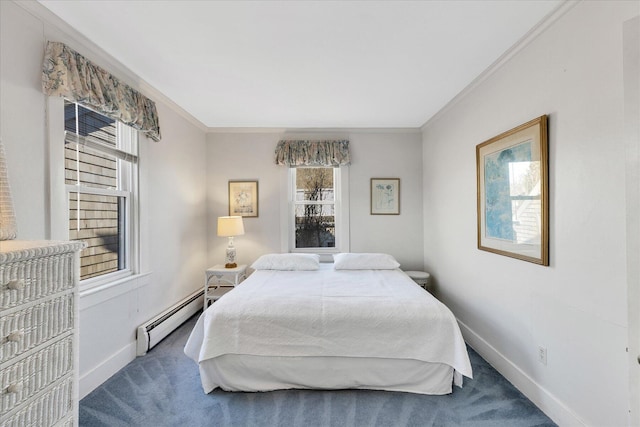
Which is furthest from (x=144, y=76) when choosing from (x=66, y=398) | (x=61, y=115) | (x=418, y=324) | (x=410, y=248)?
(x=410, y=248)

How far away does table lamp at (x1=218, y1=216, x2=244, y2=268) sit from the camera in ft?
11.4

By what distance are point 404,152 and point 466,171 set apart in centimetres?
132

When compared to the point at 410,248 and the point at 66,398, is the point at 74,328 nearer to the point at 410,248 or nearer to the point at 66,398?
the point at 66,398

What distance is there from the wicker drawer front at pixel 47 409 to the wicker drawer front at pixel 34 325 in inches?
8.6

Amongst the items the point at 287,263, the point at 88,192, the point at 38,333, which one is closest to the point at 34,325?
the point at 38,333

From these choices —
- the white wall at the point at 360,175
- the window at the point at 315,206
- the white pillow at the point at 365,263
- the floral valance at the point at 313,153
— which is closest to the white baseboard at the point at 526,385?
the white pillow at the point at 365,263

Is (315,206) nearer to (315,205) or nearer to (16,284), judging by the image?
(315,205)

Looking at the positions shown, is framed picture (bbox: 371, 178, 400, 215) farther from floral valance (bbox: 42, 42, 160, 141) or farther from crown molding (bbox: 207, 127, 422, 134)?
floral valance (bbox: 42, 42, 160, 141)

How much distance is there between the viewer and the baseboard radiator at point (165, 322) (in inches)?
96.7

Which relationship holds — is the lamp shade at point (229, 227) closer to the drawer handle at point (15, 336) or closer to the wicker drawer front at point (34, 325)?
the wicker drawer front at point (34, 325)

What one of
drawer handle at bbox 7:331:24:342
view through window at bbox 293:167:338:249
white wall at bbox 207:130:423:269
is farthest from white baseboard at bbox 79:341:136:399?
view through window at bbox 293:167:338:249

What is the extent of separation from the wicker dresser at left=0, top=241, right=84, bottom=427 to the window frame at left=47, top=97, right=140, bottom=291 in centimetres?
83

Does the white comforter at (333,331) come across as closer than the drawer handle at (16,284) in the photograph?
No

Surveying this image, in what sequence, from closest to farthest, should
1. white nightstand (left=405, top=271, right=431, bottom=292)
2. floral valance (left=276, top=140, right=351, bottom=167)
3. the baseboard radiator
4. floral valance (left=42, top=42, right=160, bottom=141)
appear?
floral valance (left=42, top=42, right=160, bottom=141), the baseboard radiator, white nightstand (left=405, top=271, right=431, bottom=292), floral valance (left=276, top=140, right=351, bottom=167)
